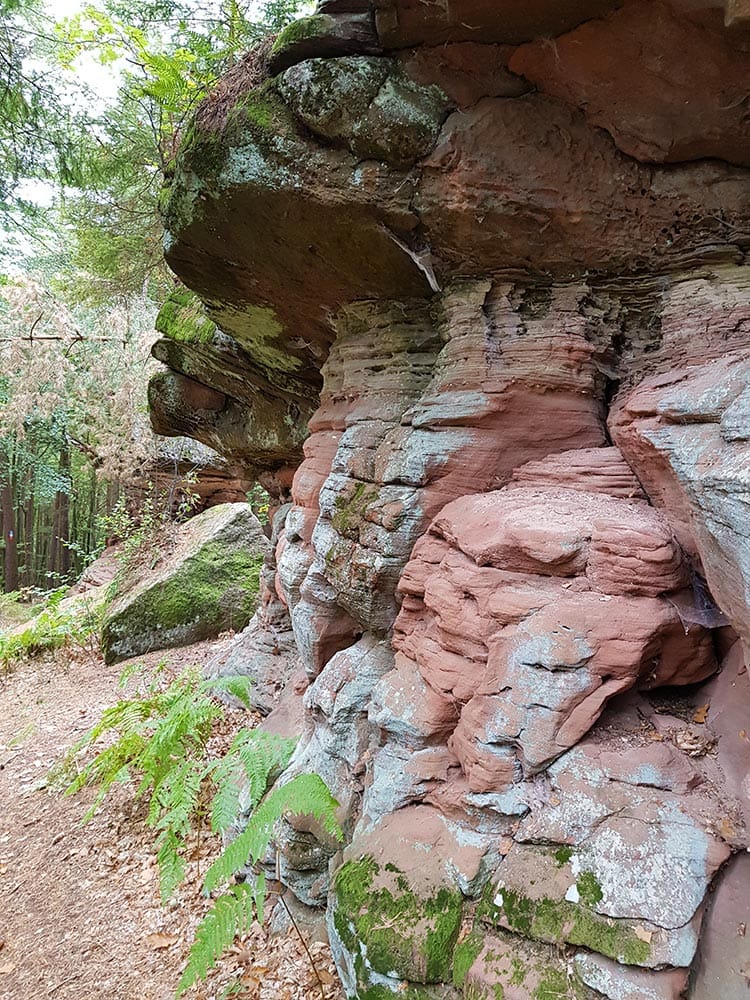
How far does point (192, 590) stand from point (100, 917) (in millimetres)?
5936

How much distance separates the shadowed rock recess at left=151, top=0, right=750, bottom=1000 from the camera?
242 cm

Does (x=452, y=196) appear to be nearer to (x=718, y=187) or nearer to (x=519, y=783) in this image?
(x=718, y=187)

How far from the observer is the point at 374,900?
9.03 feet

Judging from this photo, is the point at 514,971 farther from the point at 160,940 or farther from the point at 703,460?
the point at 160,940

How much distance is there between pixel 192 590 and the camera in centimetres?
946

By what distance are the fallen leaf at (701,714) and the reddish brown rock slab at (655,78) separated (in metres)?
Answer: 3.41

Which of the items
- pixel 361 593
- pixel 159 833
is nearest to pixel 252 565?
pixel 159 833

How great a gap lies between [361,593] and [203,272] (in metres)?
3.39

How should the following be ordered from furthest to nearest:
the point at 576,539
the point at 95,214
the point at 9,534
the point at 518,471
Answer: the point at 9,534 → the point at 95,214 → the point at 518,471 → the point at 576,539

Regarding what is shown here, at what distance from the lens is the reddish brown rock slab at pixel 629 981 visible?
204 cm

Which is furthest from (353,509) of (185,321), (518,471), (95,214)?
(95,214)

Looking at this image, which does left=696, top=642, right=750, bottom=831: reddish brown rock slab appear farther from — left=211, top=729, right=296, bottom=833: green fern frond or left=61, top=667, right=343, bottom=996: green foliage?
left=211, top=729, right=296, bottom=833: green fern frond

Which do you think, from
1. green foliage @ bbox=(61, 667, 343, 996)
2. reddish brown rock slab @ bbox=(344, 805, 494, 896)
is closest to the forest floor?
green foliage @ bbox=(61, 667, 343, 996)

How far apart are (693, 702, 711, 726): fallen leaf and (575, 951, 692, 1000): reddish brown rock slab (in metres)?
1.16
